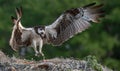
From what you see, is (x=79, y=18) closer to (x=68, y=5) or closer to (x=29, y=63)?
(x=29, y=63)

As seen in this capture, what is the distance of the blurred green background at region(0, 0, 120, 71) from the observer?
127 ft

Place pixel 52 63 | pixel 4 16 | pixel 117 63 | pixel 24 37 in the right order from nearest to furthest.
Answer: pixel 52 63 < pixel 24 37 < pixel 117 63 < pixel 4 16

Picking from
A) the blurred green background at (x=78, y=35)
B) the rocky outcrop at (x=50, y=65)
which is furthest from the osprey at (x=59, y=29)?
the blurred green background at (x=78, y=35)

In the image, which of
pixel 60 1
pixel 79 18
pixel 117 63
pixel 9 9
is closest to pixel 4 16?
pixel 9 9

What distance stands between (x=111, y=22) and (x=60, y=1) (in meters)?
3.18

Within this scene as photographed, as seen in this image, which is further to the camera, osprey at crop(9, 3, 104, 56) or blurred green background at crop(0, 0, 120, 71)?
blurred green background at crop(0, 0, 120, 71)

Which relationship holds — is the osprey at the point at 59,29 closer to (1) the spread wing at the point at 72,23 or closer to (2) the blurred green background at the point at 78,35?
(1) the spread wing at the point at 72,23

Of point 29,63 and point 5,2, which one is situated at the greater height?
point 5,2

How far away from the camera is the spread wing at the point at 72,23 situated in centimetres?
1783

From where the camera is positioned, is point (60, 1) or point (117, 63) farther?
point (60, 1)

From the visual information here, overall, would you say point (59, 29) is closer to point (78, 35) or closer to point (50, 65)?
point (50, 65)

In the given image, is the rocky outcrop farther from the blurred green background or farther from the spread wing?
the blurred green background

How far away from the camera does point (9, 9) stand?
41375 mm

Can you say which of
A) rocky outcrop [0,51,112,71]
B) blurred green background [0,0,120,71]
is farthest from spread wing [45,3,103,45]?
blurred green background [0,0,120,71]
